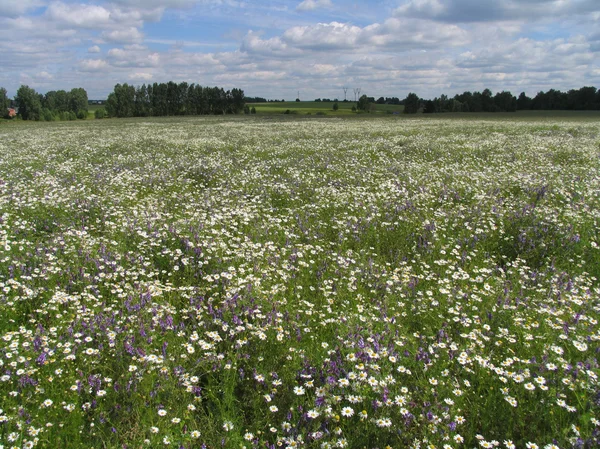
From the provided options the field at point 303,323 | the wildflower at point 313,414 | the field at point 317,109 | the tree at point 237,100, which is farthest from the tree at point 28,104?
the wildflower at point 313,414

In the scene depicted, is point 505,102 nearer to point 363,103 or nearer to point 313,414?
point 363,103

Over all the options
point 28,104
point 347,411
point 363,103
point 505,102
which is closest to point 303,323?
point 347,411

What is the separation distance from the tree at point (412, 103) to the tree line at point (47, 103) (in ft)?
323

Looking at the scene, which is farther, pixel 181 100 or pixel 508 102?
pixel 181 100

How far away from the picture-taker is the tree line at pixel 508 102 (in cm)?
9888

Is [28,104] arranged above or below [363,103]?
below

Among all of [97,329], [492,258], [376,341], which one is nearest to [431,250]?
[492,258]

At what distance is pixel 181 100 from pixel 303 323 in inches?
5425

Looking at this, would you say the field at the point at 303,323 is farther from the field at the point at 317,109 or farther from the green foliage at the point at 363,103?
the green foliage at the point at 363,103

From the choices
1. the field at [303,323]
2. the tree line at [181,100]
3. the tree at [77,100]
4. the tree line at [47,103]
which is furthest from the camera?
the tree at [77,100]

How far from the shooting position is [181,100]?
5079 inches

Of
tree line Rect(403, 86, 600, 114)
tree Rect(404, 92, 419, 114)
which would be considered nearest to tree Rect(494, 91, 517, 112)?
tree line Rect(403, 86, 600, 114)

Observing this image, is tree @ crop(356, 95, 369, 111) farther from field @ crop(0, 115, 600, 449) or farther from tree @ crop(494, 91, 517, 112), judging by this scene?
field @ crop(0, 115, 600, 449)

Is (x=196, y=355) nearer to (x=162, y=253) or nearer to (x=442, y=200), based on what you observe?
(x=162, y=253)
